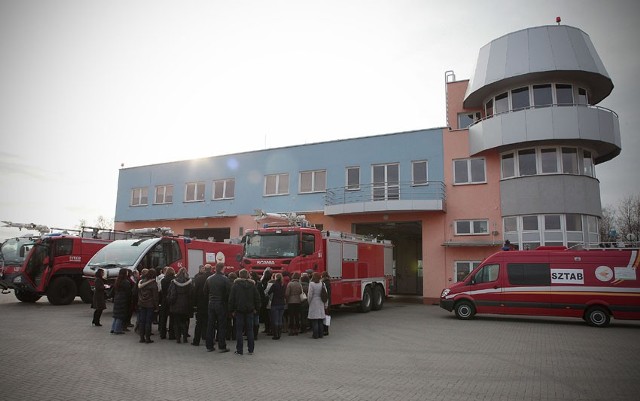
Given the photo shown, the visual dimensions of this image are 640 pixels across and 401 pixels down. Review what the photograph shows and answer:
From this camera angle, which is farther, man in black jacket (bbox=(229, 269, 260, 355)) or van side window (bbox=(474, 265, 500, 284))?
van side window (bbox=(474, 265, 500, 284))

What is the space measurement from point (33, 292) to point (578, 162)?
23909 mm

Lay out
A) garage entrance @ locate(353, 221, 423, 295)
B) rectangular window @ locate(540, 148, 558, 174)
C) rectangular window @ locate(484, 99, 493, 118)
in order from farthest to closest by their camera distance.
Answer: garage entrance @ locate(353, 221, 423, 295)
rectangular window @ locate(484, 99, 493, 118)
rectangular window @ locate(540, 148, 558, 174)

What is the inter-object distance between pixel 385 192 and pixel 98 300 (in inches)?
593

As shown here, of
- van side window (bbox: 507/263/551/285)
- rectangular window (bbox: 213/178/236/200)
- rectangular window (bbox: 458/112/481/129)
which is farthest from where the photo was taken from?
rectangular window (bbox: 213/178/236/200)

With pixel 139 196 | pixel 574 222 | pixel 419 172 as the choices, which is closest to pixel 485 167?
pixel 419 172

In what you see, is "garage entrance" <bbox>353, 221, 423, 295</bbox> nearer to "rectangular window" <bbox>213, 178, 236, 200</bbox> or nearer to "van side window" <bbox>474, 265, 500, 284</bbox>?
"rectangular window" <bbox>213, 178, 236, 200</bbox>

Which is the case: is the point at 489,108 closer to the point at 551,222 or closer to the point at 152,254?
the point at 551,222

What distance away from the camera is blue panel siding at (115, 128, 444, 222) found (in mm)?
23734

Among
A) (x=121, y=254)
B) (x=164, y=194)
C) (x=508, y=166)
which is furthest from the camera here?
(x=164, y=194)

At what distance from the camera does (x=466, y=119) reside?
2458cm

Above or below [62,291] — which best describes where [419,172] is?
above

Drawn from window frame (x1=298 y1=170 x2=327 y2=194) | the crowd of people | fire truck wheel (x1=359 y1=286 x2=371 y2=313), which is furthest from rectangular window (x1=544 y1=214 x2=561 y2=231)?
the crowd of people

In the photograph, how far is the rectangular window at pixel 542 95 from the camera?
20.9 m

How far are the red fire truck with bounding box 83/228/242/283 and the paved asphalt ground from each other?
304 cm
